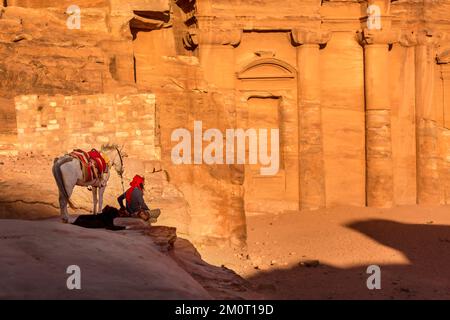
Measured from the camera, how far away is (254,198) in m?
19.7

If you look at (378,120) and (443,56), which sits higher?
(443,56)

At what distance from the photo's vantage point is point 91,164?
7922mm

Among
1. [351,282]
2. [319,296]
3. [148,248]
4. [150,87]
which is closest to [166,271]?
[148,248]

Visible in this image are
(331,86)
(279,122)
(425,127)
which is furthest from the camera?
(425,127)

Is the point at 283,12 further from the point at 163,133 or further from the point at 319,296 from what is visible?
the point at 319,296

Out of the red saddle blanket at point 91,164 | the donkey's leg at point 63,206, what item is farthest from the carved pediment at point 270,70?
the donkey's leg at point 63,206

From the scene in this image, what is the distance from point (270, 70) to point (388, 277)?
9.45 m

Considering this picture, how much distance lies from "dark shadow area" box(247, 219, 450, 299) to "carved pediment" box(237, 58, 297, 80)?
6155 millimetres

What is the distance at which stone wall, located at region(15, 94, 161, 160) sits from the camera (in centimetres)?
1080

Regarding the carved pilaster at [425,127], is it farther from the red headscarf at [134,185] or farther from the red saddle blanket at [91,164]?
the red saddle blanket at [91,164]

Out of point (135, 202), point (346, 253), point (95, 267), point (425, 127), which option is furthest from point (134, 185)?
point (425, 127)

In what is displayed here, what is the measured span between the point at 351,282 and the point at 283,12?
10.6 meters

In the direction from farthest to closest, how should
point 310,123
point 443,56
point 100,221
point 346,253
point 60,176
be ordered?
1. point 443,56
2. point 310,123
3. point 346,253
4. point 60,176
5. point 100,221

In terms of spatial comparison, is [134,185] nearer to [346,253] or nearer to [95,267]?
[95,267]
